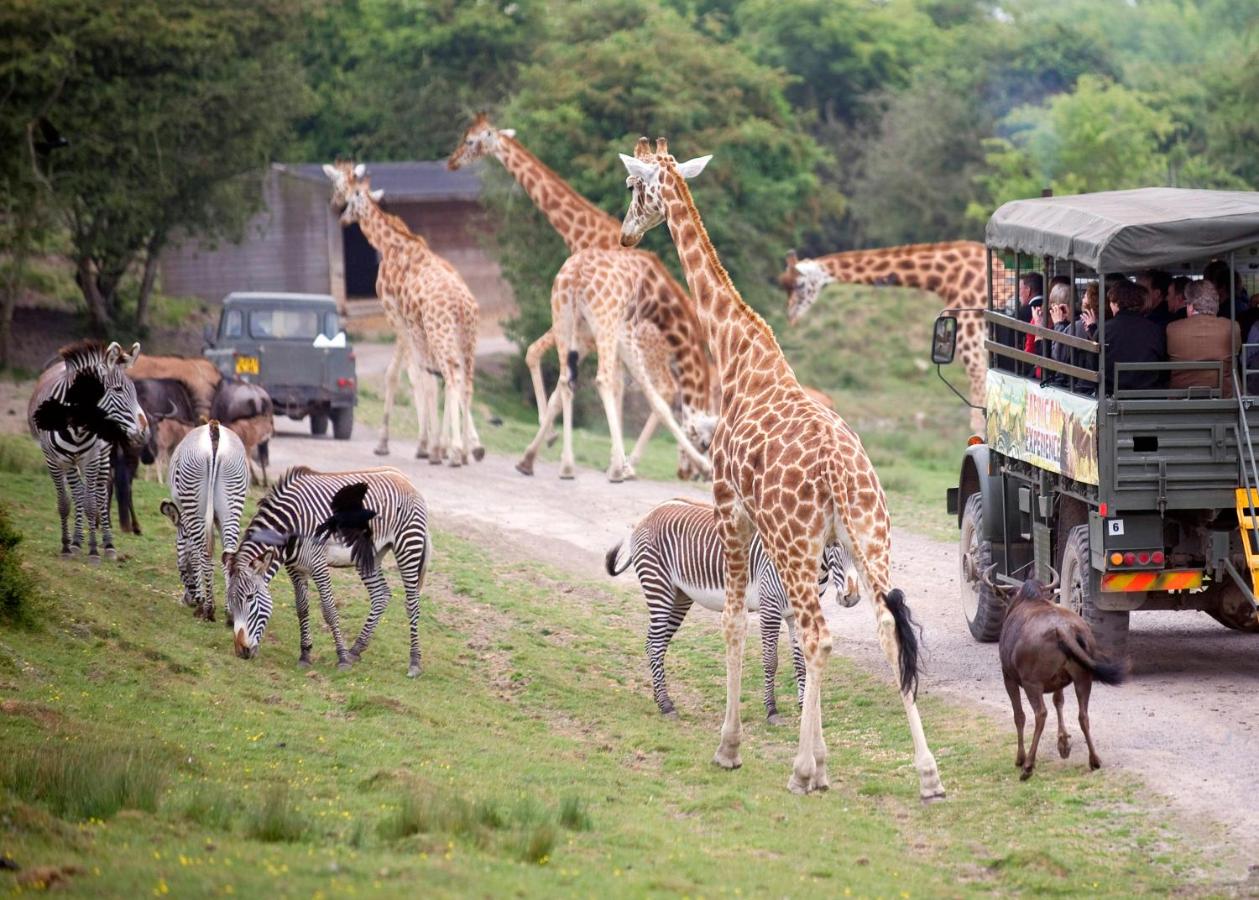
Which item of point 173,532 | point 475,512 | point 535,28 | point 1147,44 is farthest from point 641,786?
point 1147,44

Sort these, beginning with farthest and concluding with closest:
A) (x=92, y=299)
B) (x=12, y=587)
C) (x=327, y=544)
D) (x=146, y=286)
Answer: (x=146, y=286), (x=92, y=299), (x=327, y=544), (x=12, y=587)

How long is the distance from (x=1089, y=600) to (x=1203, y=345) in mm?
1859

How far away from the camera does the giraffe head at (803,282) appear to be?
24531mm

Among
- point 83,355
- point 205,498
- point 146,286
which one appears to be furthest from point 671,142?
point 205,498

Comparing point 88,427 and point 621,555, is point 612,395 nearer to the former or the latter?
point 88,427

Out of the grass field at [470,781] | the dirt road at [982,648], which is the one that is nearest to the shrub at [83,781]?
the grass field at [470,781]

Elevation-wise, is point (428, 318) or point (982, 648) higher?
point (428, 318)

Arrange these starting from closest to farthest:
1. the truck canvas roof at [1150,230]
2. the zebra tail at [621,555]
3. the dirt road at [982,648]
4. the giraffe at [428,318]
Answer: the dirt road at [982,648] < the truck canvas roof at [1150,230] < the zebra tail at [621,555] < the giraffe at [428,318]

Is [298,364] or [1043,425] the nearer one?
[1043,425]

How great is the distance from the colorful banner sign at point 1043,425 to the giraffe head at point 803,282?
1033 centimetres

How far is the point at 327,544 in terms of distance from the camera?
13.1m

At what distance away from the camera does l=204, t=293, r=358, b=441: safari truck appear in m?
25.5

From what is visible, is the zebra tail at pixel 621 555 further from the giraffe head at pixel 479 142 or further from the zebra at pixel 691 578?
the giraffe head at pixel 479 142

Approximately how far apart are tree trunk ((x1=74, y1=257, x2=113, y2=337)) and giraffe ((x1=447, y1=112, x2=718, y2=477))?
13615mm
